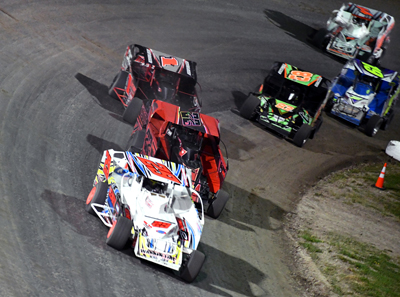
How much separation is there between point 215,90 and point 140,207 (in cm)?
1023

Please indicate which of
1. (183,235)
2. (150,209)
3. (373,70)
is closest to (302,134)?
(373,70)

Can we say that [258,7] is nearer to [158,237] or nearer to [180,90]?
[180,90]

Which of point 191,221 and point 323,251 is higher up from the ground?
point 191,221

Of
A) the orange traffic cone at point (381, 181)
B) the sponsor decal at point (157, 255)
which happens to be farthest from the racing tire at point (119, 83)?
the orange traffic cone at point (381, 181)

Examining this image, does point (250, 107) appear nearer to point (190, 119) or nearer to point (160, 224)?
point (190, 119)

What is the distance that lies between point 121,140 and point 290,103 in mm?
6681

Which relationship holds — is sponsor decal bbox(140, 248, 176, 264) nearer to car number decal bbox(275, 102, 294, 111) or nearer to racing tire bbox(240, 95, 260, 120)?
racing tire bbox(240, 95, 260, 120)

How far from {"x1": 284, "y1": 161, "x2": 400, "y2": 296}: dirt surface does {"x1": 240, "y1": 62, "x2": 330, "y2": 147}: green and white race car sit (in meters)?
2.26

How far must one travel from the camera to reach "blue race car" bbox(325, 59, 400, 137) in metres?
22.5

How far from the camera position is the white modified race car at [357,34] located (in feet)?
86.4

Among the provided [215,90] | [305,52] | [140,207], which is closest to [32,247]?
[140,207]

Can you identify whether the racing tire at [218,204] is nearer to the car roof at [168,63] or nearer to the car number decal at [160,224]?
the car number decal at [160,224]

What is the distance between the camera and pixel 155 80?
18.3 m

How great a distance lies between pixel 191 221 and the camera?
12.6 m
